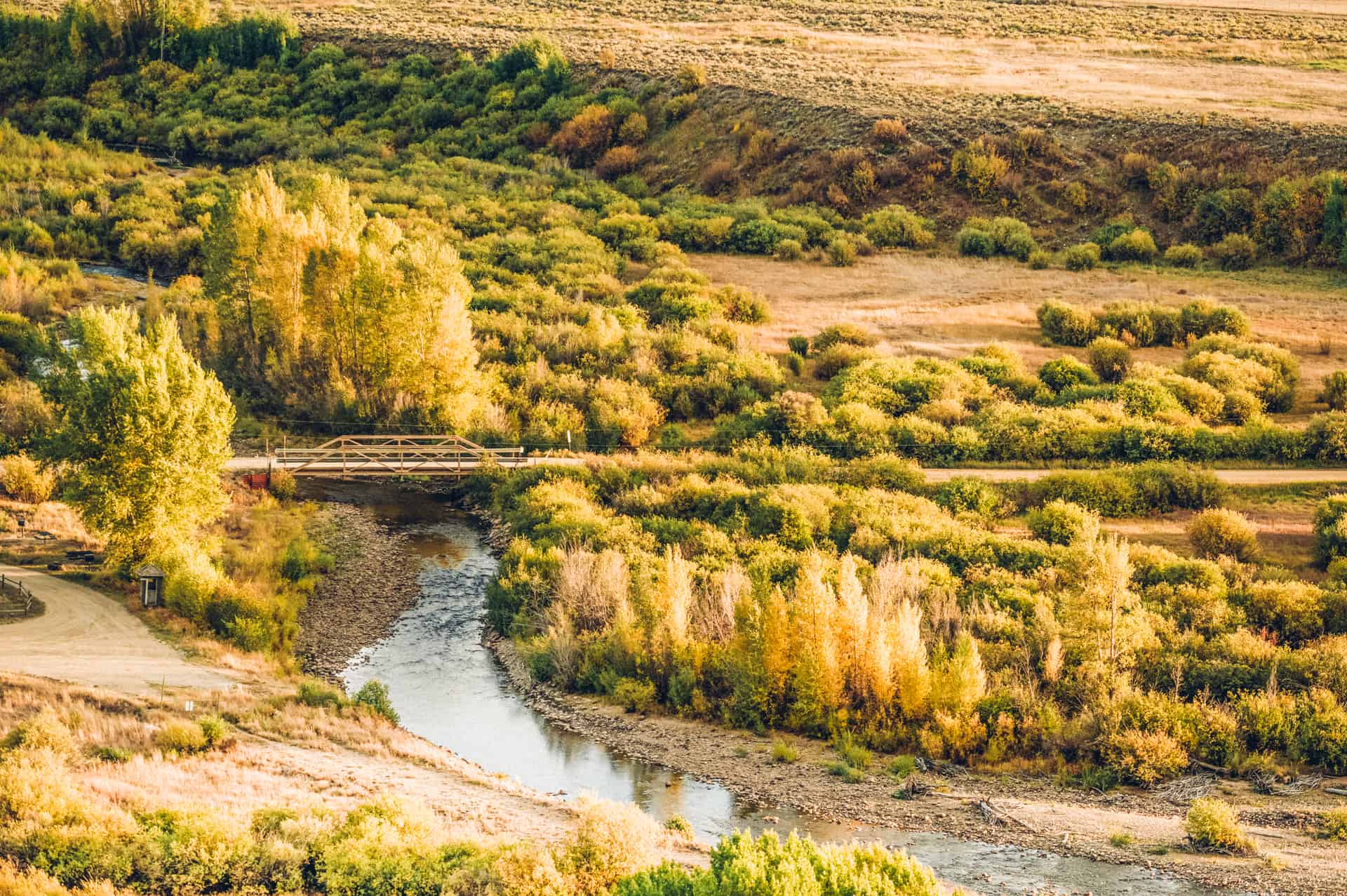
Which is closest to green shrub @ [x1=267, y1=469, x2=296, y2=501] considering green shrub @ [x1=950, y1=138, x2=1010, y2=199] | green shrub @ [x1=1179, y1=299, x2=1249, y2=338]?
green shrub @ [x1=1179, y1=299, x2=1249, y2=338]

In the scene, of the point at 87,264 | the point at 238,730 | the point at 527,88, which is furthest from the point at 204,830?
the point at 527,88

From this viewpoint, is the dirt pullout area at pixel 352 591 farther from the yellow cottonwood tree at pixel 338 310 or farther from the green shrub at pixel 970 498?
the green shrub at pixel 970 498

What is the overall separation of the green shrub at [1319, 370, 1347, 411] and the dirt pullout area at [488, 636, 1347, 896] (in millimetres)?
23058

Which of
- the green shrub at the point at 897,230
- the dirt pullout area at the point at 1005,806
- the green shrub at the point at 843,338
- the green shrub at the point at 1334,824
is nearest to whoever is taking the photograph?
the dirt pullout area at the point at 1005,806

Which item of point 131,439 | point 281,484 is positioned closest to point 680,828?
point 131,439

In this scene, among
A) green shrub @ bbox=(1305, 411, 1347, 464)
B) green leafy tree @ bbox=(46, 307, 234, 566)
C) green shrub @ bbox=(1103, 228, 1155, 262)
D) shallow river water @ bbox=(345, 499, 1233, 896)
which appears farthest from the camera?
green shrub @ bbox=(1103, 228, 1155, 262)

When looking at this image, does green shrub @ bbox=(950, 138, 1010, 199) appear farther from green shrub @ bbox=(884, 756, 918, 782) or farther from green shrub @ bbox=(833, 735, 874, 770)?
green shrub @ bbox=(884, 756, 918, 782)

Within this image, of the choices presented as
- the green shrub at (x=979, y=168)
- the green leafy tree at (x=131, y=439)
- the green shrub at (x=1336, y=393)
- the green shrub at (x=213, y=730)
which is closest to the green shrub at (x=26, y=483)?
the green leafy tree at (x=131, y=439)

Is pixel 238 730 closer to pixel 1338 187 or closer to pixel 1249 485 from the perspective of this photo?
pixel 1249 485

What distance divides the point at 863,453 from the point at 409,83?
199 feet

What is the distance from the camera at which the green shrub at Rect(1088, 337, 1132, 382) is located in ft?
152

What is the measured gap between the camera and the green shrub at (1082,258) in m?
59.2

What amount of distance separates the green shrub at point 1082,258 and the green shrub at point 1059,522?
2743 cm

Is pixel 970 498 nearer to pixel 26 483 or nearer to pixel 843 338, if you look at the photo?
pixel 843 338
